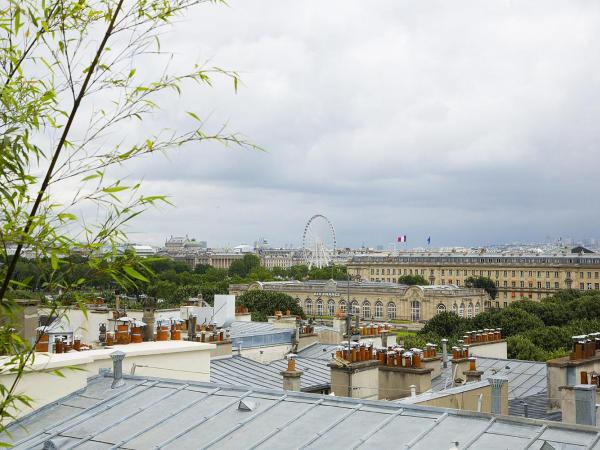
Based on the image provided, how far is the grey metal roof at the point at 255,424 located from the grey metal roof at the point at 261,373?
11.3 metres

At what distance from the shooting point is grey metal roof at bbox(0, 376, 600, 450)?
372 inches

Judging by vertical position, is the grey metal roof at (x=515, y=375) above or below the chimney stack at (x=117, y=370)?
below

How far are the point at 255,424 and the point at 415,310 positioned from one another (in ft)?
363

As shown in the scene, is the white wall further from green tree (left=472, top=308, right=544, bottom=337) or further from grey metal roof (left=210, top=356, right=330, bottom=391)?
green tree (left=472, top=308, right=544, bottom=337)

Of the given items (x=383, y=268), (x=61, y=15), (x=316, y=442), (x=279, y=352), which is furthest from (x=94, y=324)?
(x=383, y=268)

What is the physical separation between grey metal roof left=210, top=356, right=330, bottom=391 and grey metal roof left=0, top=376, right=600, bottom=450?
1129 cm

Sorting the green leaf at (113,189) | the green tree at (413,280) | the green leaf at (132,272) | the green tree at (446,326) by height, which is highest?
the green tree at (413,280)

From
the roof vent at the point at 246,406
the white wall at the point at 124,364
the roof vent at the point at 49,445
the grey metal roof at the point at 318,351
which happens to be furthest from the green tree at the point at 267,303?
the roof vent at the point at 49,445

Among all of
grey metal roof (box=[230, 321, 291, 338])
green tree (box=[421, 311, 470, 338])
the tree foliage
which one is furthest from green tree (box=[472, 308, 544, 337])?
grey metal roof (box=[230, 321, 291, 338])

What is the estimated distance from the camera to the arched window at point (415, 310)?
119000 millimetres

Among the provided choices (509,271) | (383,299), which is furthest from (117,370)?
Result: (509,271)

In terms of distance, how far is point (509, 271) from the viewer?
15875 centimetres

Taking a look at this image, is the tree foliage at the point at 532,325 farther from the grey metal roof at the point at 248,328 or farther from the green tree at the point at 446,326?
the grey metal roof at the point at 248,328

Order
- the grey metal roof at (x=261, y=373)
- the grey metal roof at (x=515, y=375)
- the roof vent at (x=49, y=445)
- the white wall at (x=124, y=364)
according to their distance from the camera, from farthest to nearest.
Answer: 1. the grey metal roof at (x=515, y=375)
2. the grey metal roof at (x=261, y=373)
3. the white wall at (x=124, y=364)
4. the roof vent at (x=49, y=445)
